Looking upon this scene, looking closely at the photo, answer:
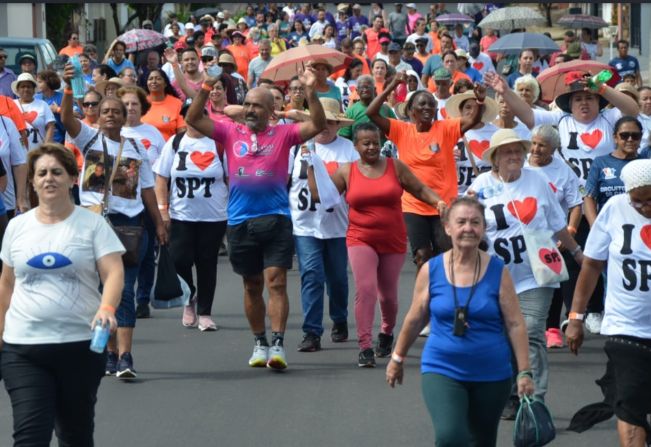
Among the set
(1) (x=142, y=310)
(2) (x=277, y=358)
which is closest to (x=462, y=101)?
(1) (x=142, y=310)

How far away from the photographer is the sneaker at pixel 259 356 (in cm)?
1099

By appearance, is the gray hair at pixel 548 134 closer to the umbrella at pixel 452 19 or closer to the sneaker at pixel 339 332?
the sneaker at pixel 339 332

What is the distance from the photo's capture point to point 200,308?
12625 mm

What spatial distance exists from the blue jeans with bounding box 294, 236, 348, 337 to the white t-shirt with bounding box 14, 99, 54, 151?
4939 mm

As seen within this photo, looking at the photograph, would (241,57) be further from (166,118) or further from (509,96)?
(509,96)

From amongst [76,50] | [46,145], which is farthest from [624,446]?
[76,50]

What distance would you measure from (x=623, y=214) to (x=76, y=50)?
74.3ft

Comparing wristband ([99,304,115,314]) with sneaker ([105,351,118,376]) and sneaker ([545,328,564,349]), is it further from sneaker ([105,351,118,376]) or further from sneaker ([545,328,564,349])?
sneaker ([545,328,564,349])

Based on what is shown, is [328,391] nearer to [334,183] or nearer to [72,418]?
[334,183]

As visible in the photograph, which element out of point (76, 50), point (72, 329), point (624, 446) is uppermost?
point (76, 50)

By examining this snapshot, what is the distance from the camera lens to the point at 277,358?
1073 cm

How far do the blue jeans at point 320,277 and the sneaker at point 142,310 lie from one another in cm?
199

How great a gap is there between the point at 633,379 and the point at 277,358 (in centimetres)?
364

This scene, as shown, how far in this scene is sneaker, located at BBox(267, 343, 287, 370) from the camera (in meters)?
10.7
